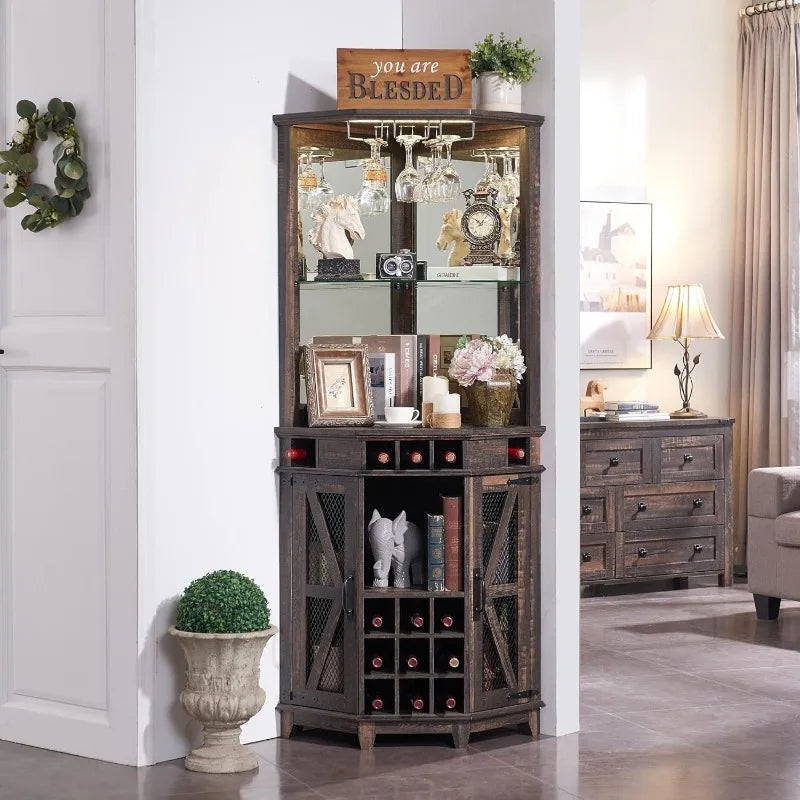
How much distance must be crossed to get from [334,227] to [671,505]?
3035 millimetres

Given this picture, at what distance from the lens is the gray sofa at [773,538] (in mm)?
5738

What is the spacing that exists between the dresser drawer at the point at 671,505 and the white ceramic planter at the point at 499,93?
2733 mm

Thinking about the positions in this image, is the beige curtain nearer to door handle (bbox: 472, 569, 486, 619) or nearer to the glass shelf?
the glass shelf

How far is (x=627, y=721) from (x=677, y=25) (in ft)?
13.9

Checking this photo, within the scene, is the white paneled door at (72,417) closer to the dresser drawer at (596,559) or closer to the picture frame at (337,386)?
the picture frame at (337,386)

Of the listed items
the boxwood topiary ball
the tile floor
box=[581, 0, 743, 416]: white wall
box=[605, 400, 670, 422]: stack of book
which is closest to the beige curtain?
box=[581, 0, 743, 416]: white wall

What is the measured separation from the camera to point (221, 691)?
12.3ft

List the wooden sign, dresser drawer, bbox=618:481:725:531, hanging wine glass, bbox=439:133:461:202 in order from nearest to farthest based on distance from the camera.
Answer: the wooden sign
hanging wine glass, bbox=439:133:461:202
dresser drawer, bbox=618:481:725:531

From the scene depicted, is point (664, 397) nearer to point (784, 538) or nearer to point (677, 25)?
point (784, 538)

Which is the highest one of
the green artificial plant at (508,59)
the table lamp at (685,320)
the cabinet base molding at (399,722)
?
the green artificial plant at (508,59)

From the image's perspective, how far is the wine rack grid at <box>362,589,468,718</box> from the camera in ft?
13.0

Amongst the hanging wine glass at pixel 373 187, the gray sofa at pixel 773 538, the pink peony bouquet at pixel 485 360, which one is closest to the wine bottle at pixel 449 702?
the pink peony bouquet at pixel 485 360

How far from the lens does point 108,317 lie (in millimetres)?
3842

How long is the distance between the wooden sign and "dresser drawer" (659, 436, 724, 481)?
294 centimetres
